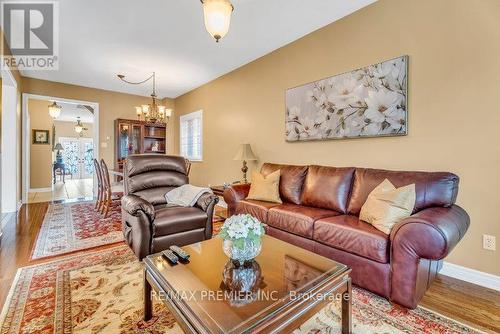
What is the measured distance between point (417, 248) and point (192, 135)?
17.9 feet

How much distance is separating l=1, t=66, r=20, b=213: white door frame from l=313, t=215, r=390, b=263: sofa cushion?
Result: 529 cm

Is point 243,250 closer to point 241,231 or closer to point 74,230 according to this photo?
point 241,231

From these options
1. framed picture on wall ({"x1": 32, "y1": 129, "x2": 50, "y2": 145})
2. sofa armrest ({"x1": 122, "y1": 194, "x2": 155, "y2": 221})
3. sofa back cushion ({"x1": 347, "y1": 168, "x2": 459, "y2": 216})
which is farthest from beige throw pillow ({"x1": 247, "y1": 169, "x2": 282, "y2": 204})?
framed picture on wall ({"x1": 32, "y1": 129, "x2": 50, "y2": 145})

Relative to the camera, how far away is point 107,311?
1651mm

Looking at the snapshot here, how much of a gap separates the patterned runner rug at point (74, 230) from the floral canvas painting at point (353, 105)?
2891mm

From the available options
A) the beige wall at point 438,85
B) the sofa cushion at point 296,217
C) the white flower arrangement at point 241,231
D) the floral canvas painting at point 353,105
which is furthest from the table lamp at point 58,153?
the white flower arrangement at point 241,231

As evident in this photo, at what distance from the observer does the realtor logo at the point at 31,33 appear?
2818mm

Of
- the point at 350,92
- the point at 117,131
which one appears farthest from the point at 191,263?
the point at 117,131

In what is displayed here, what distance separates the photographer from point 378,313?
1656 mm

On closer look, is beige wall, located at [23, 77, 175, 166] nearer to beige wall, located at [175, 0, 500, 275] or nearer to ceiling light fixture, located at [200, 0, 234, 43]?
beige wall, located at [175, 0, 500, 275]

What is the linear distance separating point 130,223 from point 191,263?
1.28 meters

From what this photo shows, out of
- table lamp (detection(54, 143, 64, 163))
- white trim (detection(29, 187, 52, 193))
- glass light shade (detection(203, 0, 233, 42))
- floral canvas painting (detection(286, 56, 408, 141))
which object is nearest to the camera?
glass light shade (detection(203, 0, 233, 42))

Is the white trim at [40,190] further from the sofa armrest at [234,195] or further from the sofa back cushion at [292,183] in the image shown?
the sofa back cushion at [292,183]

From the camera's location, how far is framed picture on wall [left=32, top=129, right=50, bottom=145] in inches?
275
